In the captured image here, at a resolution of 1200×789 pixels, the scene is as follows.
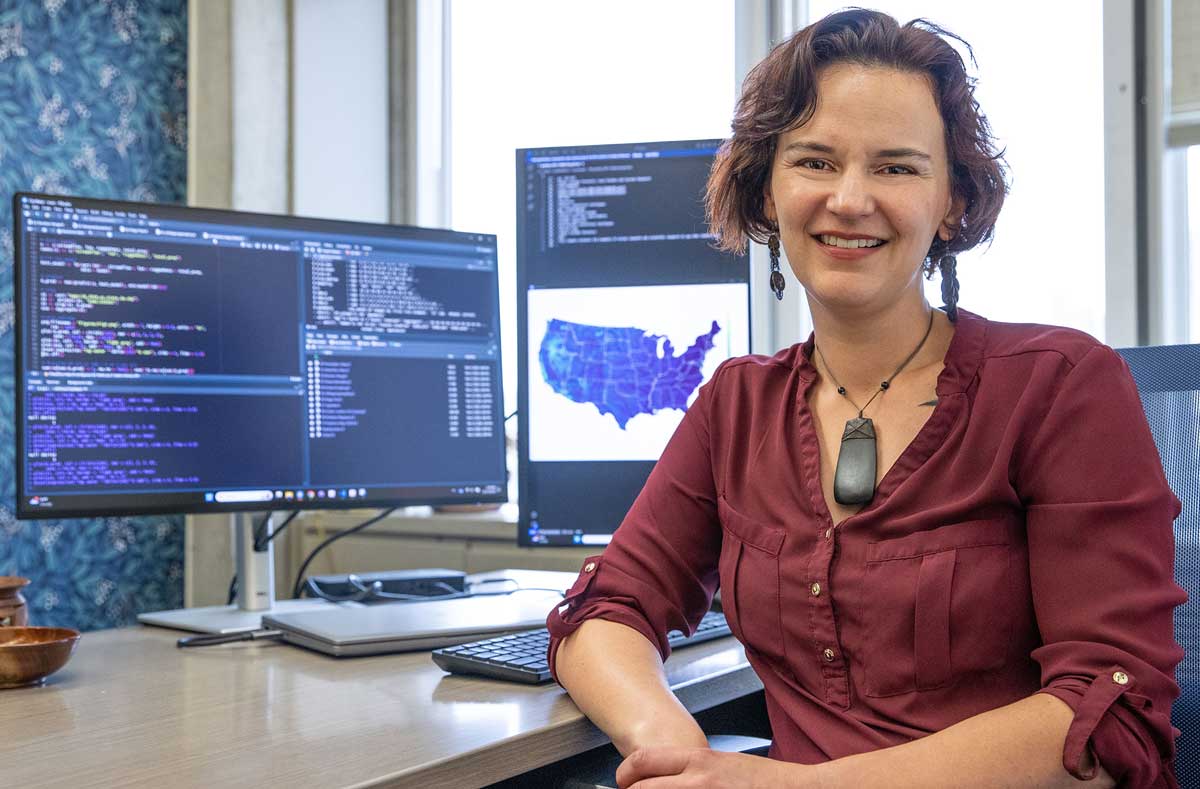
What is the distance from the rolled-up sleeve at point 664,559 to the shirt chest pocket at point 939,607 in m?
0.24

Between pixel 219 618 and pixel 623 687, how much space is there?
0.72m

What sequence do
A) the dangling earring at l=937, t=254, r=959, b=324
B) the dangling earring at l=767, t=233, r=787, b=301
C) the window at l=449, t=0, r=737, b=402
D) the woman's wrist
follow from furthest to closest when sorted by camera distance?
the window at l=449, t=0, r=737, b=402, the dangling earring at l=767, t=233, r=787, b=301, the dangling earring at l=937, t=254, r=959, b=324, the woman's wrist

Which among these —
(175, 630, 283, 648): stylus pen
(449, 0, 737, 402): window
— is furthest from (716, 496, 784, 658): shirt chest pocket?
(449, 0, 737, 402): window

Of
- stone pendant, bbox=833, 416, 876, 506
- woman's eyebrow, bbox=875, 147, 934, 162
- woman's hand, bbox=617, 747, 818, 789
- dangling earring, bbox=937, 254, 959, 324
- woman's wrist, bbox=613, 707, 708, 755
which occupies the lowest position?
woman's hand, bbox=617, 747, 818, 789

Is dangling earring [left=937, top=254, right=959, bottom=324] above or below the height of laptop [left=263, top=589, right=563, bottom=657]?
above

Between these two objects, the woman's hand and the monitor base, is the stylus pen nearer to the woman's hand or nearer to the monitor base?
the monitor base

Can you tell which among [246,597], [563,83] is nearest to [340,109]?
[563,83]

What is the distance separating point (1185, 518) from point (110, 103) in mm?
2144

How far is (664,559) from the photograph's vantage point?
1269 mm

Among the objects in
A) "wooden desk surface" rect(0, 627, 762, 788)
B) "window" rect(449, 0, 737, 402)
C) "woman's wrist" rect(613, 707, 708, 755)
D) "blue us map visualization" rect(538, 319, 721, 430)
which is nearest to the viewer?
"wooden desk surface" rect(0, 627, 762, 788)

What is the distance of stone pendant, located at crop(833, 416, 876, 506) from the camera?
1.14m

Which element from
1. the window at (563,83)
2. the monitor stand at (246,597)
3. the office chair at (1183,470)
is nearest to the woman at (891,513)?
the office chair at (1183,470)

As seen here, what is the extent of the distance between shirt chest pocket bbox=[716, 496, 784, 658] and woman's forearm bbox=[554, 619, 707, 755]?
0.10 m

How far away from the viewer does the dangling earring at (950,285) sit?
4.08 ft
